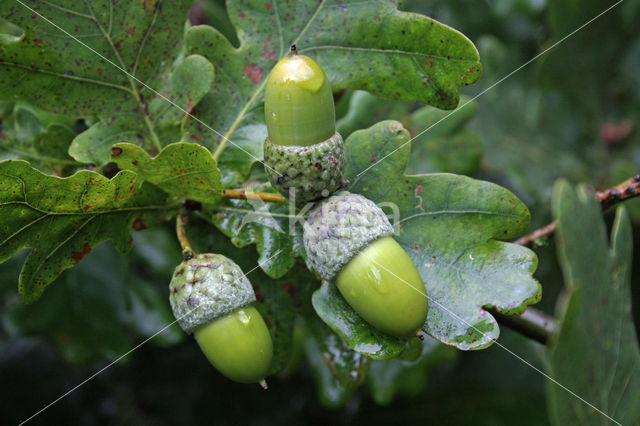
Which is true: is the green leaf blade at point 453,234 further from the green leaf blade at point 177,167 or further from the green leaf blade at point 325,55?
the green leaf blade at point 177,167

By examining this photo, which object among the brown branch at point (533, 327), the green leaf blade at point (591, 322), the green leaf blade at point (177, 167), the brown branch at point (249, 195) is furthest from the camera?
the brown branch at point (533, 327)

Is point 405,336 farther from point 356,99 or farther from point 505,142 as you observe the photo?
point 505,142

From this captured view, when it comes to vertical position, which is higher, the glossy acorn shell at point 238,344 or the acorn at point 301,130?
the acorn at point 301,130

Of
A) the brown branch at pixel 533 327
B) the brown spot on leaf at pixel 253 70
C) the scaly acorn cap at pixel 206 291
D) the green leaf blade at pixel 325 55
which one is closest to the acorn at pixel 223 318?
the scaly acorn cap at pixel 206 291

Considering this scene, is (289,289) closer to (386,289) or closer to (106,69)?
(386,289)

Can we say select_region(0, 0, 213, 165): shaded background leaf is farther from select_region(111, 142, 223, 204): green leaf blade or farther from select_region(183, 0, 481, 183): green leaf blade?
select_region(111, 142, 223, 204): green leaf blade

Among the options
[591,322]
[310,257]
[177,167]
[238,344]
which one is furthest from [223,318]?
[591,322]

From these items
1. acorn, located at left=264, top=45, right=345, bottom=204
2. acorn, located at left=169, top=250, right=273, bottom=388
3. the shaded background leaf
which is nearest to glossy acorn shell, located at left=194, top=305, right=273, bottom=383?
acorn, located at left=169, top=250, right=273, bottom=388
